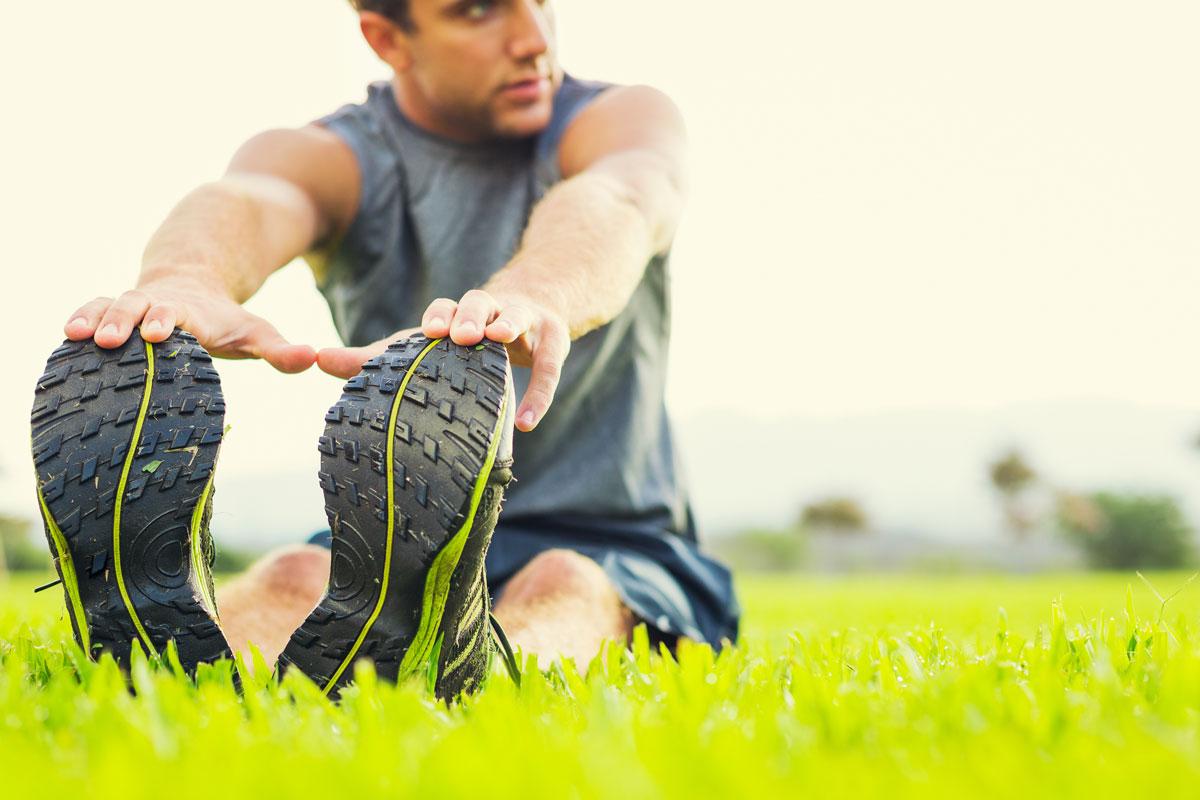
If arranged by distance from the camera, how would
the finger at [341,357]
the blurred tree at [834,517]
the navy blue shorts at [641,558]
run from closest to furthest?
the finger at [341,357] → the navy blue shorts at [641,558] → the blurred tree at [834,517]

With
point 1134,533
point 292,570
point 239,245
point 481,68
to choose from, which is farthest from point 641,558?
point 1134,533

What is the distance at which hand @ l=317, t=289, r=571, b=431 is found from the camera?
1.08 m

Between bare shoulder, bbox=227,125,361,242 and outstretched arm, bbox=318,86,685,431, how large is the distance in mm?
526

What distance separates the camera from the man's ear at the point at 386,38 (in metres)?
2.18

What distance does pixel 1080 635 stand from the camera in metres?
1.29

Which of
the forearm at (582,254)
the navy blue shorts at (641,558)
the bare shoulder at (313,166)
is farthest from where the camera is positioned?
the bare shoulder at (313,166)

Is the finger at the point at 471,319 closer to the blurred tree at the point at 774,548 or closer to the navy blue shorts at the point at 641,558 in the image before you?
the navy blue shorts at the point at 641,558

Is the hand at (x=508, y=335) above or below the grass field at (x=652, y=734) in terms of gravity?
above

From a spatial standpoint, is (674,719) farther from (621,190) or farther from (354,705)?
(621,190)

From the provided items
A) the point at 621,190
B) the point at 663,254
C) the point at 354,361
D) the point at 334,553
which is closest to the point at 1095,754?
the point at 334,553

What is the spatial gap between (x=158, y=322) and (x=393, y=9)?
1.31 m

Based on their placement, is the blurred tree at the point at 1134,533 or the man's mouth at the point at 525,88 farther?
the blurred tree at the point at 1134,533

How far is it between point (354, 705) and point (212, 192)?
1.27m

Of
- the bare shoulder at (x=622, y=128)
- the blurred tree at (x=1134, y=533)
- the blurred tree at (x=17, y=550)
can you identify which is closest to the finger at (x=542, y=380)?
the bare shoulder at (x=622, y=128)
